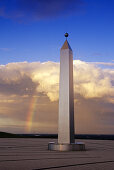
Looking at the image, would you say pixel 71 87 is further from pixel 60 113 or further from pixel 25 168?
pixel 25 168

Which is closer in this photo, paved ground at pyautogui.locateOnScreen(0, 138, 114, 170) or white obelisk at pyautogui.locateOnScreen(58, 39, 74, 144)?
paved ground at pyautogui.locateOnScreen(0, 138, 114, 170)

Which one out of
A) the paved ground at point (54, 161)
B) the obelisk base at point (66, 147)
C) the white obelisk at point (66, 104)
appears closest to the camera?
the paved ground at point (54, 161)

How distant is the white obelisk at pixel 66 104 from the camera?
49.3 feet

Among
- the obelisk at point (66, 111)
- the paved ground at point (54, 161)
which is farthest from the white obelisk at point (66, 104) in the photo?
the paved ground at point (54, 161)

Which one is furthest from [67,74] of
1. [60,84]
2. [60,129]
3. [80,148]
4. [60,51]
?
[80,148]

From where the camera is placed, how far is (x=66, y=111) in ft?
49.4

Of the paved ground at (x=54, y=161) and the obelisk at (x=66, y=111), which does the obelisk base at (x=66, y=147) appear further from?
the paved ground at (x=54, y=161)

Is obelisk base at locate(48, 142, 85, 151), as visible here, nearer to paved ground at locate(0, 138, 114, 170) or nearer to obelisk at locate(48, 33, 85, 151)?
obelisk at locate(48, 33, 85, 151)

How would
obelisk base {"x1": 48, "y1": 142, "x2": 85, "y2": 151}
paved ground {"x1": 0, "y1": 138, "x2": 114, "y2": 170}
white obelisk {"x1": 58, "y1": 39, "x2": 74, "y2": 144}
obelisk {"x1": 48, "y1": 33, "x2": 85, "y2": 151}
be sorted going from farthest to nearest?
white obelisk {"x1": 58, "y1": 39, "x2": 74, "y2": 144} → obelisk {"x1": 48, "y1": 33, "x2": 85, "y2": 151} → obelisk base {"x1": 48, "y1": 142, "x2": 85, "y2": 151} → paved ground {"x1": 0, "y1": 138, "x2": 114, "y2": 170}

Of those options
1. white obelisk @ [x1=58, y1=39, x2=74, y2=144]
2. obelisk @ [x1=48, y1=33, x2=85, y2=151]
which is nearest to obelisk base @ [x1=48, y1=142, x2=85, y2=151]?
obelisk @ [x1=48, y1=33, x2=85, y2=151]

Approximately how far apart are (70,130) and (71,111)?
1096 millimetres

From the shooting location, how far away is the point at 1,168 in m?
7.33

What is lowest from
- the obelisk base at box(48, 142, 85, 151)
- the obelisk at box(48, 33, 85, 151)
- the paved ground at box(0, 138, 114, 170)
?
the paved ground at box(0, 138, 114, 170)

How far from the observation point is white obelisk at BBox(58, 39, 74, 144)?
1502cm
